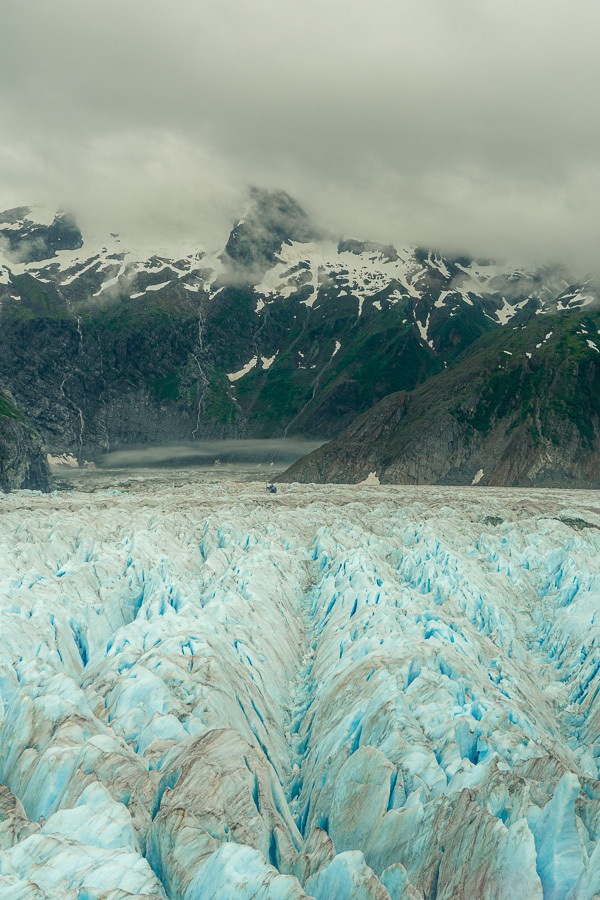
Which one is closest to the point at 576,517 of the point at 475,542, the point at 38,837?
the point at 475,542

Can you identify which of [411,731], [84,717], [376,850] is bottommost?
[376,850]

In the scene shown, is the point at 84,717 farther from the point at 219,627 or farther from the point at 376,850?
the point at 219,627

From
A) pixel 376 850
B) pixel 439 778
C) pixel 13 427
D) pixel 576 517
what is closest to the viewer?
pixel 376 850

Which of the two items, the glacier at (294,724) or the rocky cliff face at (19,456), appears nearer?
the glacier at (294,724)

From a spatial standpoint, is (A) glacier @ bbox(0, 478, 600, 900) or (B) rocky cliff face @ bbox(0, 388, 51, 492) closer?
(A) glacier @ bbox(0, 478, 600, 900)
